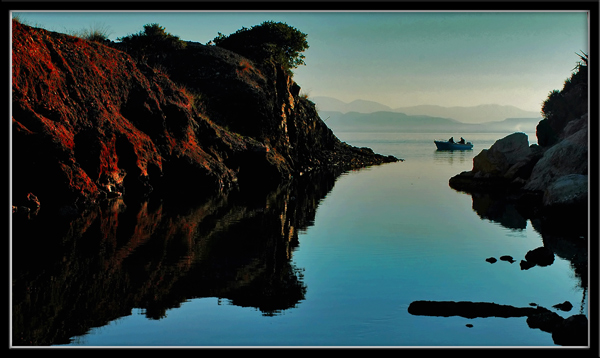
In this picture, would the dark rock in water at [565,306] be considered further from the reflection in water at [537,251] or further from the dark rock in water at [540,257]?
the dark rock in water at [540,257]

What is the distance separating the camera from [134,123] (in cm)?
2711

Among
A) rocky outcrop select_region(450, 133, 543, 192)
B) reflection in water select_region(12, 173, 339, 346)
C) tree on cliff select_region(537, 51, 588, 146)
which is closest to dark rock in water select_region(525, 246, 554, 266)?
reflection in water select_region(12, 173, 339, 346)

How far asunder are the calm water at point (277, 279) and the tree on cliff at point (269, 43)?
85.8 feet

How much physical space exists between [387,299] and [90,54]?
20.1 meters

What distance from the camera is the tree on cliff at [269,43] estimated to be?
45.8m

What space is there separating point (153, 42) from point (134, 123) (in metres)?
13.7

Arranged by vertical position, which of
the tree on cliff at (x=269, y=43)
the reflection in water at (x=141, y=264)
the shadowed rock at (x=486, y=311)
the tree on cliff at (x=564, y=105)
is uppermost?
the tree on cliff at (x=269, y=43)

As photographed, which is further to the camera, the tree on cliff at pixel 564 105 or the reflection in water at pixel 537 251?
the tree on cliff at pixel 564 105

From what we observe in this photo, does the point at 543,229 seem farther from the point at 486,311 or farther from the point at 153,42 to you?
the point at 153,42

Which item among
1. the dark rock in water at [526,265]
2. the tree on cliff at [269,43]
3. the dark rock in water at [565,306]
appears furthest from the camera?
the tree on cliff at [269,43]

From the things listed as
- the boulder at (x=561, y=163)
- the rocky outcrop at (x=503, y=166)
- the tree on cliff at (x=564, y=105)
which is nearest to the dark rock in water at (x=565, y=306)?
the boulder at (x=561, y=163)

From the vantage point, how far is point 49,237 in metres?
15.0

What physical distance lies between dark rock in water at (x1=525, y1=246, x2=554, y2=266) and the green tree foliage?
2883cm
